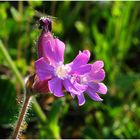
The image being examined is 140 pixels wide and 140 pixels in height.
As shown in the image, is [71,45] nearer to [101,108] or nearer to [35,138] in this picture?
[101,108]

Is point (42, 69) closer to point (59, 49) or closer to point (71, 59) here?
point (59, 49)

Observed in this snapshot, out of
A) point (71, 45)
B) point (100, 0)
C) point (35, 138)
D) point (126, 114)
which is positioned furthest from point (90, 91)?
point (100, 0)

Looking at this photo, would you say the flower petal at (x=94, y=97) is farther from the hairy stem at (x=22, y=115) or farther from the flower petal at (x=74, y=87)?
the hairy stem at (x=22, y=115)

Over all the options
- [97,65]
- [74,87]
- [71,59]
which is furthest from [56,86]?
[71,59]

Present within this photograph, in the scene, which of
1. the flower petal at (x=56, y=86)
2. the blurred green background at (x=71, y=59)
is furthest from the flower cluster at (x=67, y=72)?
the blurred green background at (x=71, y=59)

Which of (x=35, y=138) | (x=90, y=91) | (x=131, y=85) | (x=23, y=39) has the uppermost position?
(x=90, y=91)

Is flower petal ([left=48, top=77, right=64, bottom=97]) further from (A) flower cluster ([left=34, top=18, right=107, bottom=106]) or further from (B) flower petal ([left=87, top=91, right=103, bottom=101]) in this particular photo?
(B) flower petal ([left=87, top=91, right=103, bottom=101])

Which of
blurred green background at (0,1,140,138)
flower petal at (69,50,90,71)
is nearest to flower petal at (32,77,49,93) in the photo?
flower petal at (69,50,90,71)

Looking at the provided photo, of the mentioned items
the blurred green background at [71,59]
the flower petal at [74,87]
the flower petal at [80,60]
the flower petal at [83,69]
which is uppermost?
the flower petal at [80,60]
